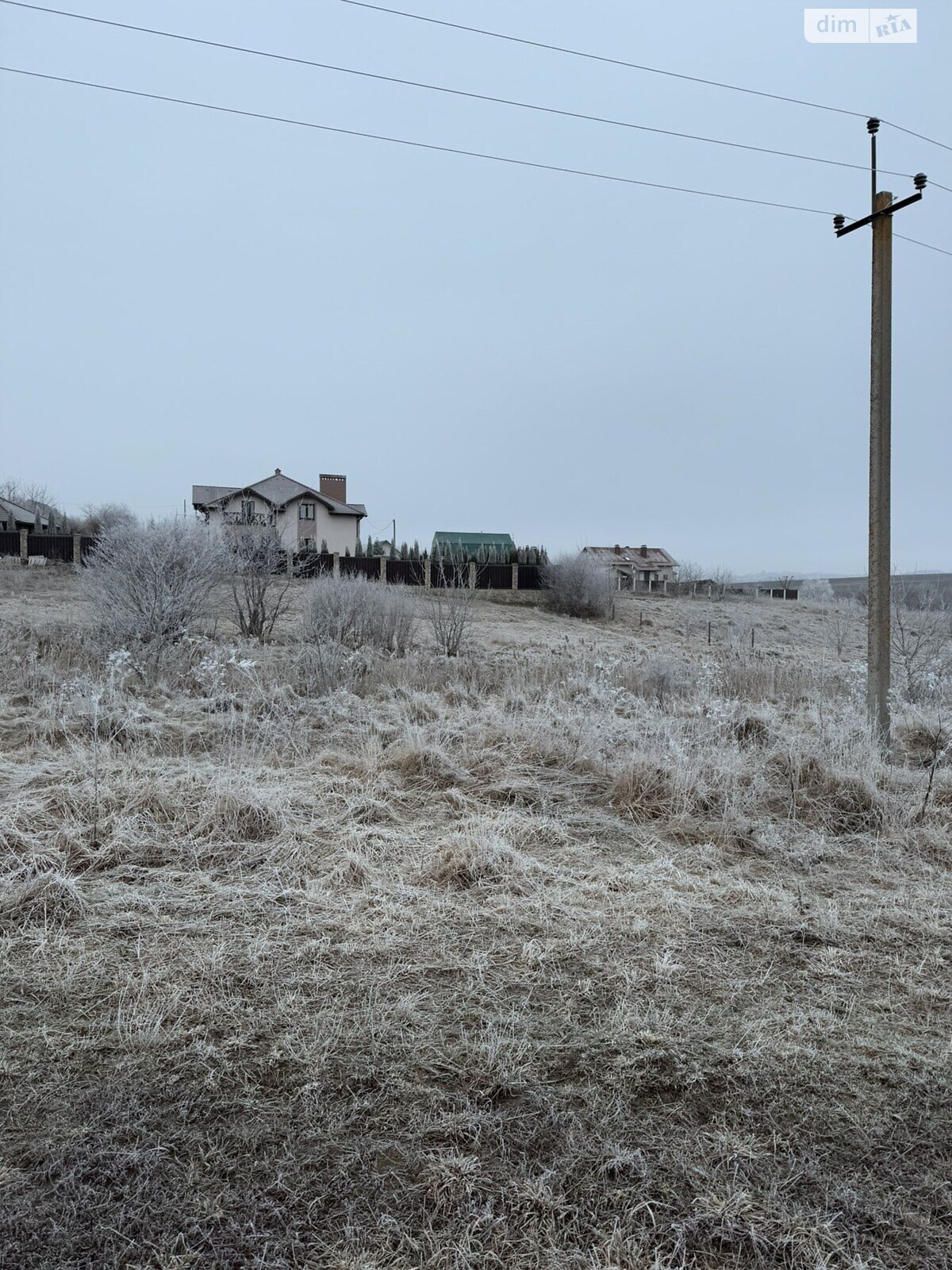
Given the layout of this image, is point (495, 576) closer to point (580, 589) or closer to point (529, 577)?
point (529, 577)

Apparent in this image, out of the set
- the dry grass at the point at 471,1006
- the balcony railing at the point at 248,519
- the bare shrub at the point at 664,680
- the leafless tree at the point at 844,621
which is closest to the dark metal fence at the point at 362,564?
the balcony railing at the point at 248,519

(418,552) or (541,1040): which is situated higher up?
(418,552)

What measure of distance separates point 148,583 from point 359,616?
378cm

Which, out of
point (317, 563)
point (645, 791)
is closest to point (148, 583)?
point (645, 791)

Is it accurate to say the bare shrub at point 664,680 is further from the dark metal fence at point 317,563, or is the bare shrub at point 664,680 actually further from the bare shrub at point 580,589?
the bare shrub at point 580,589

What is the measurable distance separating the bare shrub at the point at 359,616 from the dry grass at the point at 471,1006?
7.32 meters

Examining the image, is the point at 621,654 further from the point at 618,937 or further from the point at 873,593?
the point at 618,937

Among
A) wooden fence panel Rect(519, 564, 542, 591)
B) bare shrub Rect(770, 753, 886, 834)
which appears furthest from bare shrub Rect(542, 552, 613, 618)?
bare shrub Rect(770, 753, 886, 834)

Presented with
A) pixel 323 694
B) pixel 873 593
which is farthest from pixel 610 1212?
pixel 323 694

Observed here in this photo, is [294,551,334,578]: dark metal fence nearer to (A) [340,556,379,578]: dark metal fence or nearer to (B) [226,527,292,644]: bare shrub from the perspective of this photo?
(A) [340,556,379,578]: dark metal fence

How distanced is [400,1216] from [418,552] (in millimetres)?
31272

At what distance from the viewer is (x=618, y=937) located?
309 centimetres

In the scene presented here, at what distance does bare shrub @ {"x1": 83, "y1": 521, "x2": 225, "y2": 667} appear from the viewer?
1108 centimetres

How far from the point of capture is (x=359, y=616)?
1370 centimetres
